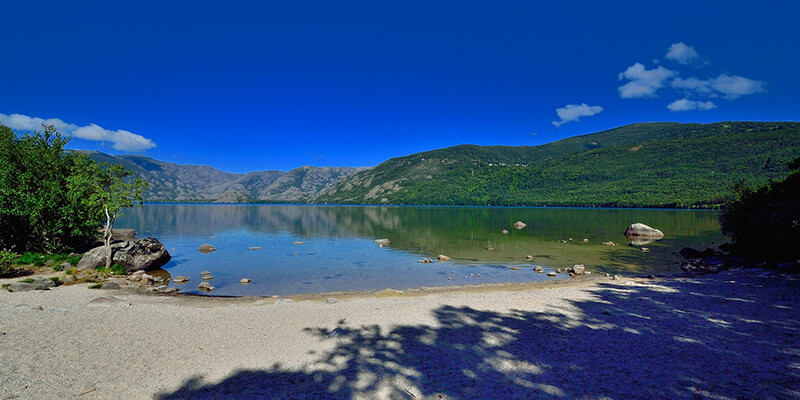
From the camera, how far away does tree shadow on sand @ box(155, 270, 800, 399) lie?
7.45m

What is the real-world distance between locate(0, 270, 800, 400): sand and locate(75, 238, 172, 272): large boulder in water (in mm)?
10407

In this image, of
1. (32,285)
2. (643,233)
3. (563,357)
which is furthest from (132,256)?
(643,233)

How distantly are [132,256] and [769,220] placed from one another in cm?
5191

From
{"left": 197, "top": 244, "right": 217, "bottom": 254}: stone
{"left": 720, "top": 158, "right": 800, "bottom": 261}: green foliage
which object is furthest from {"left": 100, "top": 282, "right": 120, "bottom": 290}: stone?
{"left": 720, "top": 158, "right": 800, "bottom": 261}: green foliage

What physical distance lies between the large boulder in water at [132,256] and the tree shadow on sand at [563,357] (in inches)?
968

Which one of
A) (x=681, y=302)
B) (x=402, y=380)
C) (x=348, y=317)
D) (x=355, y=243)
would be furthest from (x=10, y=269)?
(x=681, y=302)

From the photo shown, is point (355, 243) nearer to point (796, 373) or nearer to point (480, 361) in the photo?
point (480, 361)

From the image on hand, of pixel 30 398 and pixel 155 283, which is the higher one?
pixel 30 398

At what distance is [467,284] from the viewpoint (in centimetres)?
2459

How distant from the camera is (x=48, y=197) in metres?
26.4

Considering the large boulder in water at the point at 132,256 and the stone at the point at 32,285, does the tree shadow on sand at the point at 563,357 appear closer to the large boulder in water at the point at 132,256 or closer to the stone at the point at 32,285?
the stone at the point at 32,285

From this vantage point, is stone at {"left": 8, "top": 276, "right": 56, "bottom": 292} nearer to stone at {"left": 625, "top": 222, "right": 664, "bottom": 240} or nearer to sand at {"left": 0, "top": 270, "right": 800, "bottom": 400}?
sand at {"left": 0, "top": 270, "right": 800, "bottom": 400}

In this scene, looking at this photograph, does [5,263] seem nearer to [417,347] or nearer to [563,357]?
[417,347]

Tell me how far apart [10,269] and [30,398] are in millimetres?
22319
